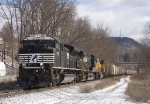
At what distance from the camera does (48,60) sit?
842 inches

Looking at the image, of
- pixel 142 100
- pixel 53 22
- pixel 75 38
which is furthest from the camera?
pixel 75 38

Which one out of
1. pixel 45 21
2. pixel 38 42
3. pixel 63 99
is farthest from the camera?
pixel 45 21

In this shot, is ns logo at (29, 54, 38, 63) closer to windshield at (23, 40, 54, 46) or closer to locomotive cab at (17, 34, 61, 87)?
locomotive cab at (17, 34, 61, 87)

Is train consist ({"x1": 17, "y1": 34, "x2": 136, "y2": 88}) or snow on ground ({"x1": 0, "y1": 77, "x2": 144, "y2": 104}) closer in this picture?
snow on ground ({"x1": 0, "y1": 77, "x2": 144, "y2": 104})

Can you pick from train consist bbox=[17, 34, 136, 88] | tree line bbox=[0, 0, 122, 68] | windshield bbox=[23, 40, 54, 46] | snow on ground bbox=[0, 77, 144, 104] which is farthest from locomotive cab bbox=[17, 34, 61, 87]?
tree line bbox=[0, 0, 122, 68]

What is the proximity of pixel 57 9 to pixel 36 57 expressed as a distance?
27.1 metres

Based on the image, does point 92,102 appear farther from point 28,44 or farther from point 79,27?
point 79,27

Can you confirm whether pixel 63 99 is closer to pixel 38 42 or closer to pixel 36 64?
pixel 36 64

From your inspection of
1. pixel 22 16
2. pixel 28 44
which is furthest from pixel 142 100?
pixel 22 16

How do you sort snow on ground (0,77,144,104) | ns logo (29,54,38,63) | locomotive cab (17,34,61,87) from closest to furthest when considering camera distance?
snow on ground (0,77,144,104)
locomotive cab (17,34,61,87)
ns logo (29,54,38,63)

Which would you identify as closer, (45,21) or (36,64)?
(36,64)

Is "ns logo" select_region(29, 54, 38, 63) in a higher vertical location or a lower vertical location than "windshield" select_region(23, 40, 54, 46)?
lower

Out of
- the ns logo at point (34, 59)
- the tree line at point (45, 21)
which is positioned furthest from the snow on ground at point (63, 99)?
the tree line at point (45, 21)

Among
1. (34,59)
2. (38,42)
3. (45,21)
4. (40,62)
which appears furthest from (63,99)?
(45,21)
